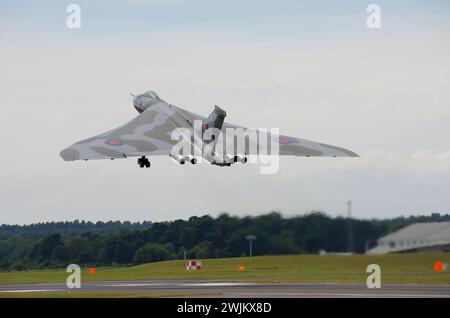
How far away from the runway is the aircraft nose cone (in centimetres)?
961

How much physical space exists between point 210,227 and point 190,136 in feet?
24.9

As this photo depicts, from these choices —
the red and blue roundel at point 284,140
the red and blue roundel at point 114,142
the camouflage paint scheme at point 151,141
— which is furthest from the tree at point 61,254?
the red and blue roundel at point 284,140

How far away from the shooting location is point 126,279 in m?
89.0

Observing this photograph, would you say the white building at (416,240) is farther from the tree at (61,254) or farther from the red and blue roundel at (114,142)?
the tree at (61,254)

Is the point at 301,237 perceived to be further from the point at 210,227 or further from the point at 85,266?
the point at 85,266

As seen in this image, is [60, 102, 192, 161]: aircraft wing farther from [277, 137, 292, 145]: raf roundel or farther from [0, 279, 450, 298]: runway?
[0, 279, 450, 298]: runway

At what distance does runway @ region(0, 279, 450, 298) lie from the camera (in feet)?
224

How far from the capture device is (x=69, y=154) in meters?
79.2

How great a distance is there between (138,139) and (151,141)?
3.64ft

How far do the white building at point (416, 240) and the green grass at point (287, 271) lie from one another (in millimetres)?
2347

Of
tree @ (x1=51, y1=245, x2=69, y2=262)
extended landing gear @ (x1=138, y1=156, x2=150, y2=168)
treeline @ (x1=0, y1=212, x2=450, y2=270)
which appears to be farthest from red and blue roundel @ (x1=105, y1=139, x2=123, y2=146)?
tree @ (x1=51, y1=245, x2=69, y2=262)

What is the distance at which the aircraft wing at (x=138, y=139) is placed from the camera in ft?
263

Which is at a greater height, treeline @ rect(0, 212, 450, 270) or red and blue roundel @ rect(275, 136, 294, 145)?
red and blue roundel @ rect(275, 136, 294, 145)
